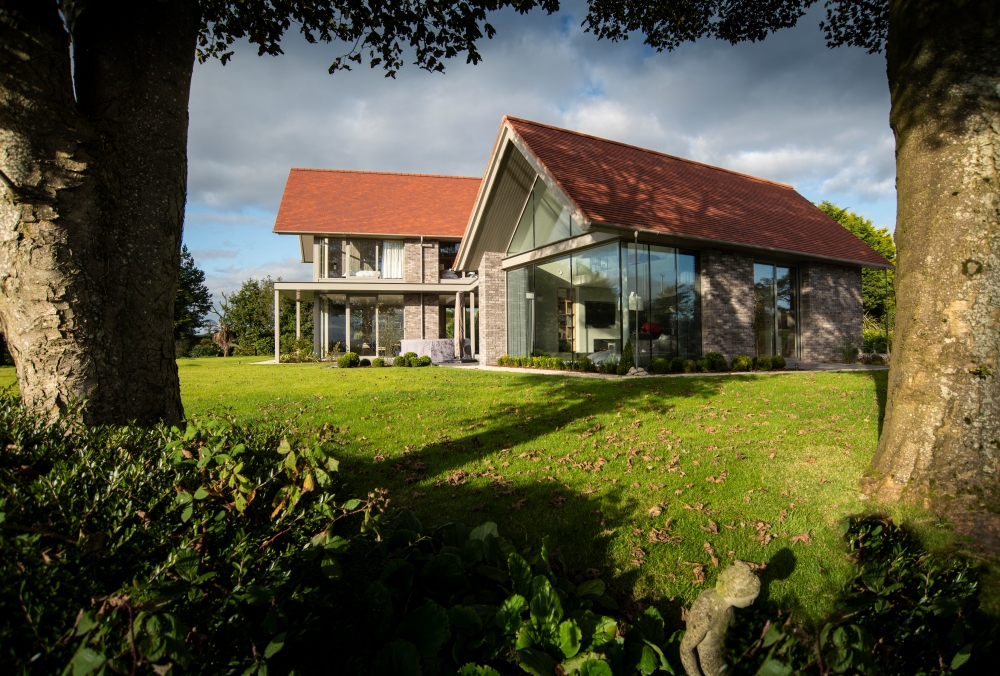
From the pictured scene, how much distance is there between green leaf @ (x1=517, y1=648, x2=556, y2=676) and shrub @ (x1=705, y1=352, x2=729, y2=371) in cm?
1336

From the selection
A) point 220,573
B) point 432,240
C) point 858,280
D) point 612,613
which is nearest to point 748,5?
point 612,613

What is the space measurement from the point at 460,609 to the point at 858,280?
21.8m

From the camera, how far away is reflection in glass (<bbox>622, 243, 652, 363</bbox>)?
1380cm

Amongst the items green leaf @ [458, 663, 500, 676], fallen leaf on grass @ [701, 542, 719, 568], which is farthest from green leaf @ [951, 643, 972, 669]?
green leaf @ [458, 663, 500, 676]

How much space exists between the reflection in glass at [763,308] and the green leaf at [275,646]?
Result: 1705 centimetres

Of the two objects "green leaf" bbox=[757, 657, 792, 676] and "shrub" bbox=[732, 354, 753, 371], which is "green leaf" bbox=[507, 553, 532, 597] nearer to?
"green leaf" bbox=[757, 657, 792, 676]

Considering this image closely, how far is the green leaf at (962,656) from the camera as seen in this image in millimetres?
1936

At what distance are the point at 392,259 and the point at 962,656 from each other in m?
25.2

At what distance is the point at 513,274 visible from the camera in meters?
18.6

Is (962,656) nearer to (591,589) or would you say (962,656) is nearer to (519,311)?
(591,589)

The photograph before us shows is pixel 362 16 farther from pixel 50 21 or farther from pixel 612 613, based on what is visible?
pixel 612 613

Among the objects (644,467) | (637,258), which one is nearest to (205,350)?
(637,258)

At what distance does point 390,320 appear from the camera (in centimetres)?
2586

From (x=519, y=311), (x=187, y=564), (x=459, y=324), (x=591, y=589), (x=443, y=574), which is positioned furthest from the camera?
(x=459, y=324)
